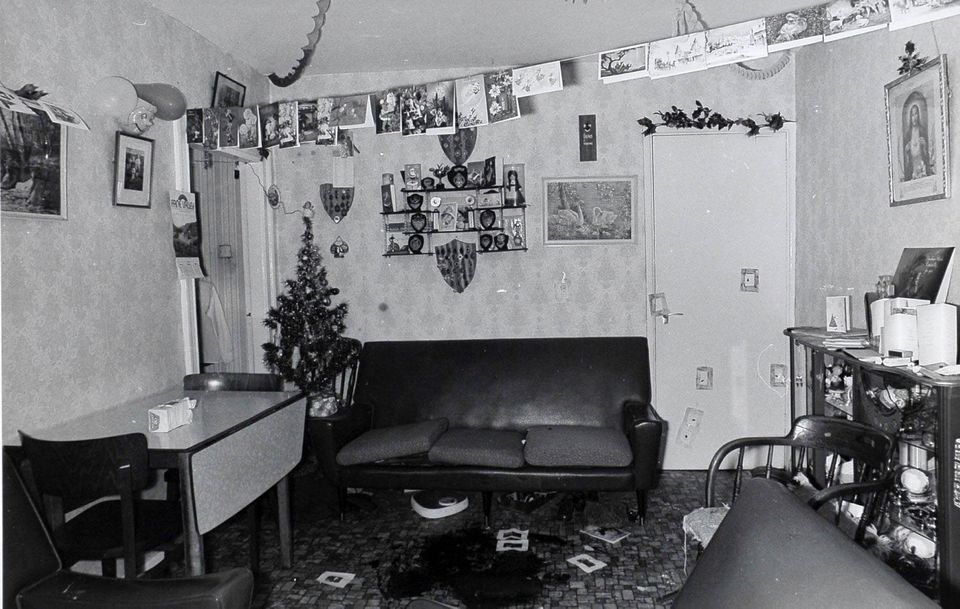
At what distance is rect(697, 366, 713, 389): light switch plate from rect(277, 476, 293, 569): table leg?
2.72m

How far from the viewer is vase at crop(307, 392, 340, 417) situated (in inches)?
161

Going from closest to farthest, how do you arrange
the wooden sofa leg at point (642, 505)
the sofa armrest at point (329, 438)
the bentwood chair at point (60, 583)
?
the bentwood chair at point (60, 583) < the wooden sofa leg at point (642, 505) < the sofa armrest at point (329, 438)

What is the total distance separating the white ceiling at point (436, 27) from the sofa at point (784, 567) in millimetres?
2902

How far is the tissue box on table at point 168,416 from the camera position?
263 cm

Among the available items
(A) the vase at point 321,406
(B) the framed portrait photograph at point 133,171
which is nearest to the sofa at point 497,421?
(A) the vase at point 321,406

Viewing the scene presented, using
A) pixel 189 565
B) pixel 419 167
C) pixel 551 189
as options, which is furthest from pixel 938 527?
pixel 419 167

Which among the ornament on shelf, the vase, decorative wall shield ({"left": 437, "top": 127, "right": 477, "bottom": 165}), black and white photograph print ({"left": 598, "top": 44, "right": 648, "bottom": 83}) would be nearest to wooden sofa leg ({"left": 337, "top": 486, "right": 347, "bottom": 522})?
the vase

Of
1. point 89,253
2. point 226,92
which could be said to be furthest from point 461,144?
point 89,253

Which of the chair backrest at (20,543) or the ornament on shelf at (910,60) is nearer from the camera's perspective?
the chair backrest at (20,543)

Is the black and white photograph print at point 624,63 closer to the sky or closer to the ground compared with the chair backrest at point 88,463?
closer to the sky

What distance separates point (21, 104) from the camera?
6.63 feet

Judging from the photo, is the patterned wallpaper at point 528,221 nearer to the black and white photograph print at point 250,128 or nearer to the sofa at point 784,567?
the black and white photograph print at point 250,128

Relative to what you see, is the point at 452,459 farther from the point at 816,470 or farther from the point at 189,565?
the point at 816,470

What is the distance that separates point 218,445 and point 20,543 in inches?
28.0
